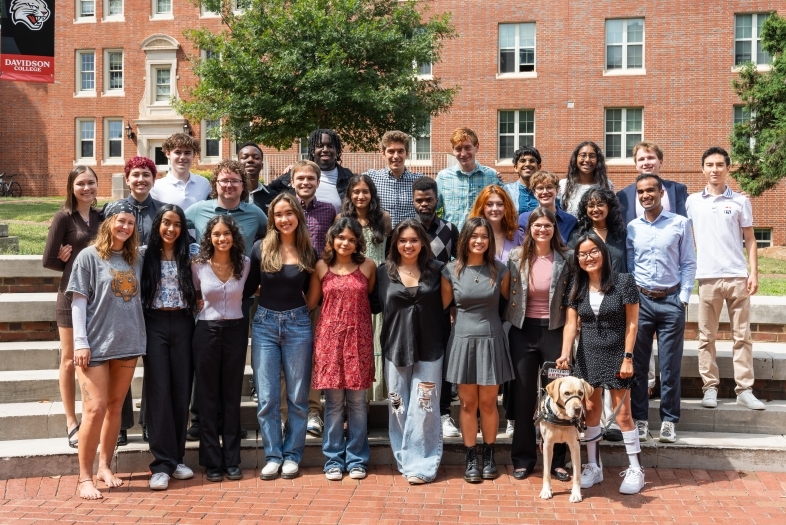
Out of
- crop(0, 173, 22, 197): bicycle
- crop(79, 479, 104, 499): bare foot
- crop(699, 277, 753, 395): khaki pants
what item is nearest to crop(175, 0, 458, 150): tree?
crop(0, 173, 22, 197): bicycle

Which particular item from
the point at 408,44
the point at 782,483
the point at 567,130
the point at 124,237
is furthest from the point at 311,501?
the point at 567,130

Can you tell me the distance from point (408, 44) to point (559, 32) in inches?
332

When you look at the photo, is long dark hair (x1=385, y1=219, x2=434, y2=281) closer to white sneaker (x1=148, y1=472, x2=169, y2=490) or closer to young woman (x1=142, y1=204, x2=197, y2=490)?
young woman (x1=142, y1=204, x2=197, y2=490)

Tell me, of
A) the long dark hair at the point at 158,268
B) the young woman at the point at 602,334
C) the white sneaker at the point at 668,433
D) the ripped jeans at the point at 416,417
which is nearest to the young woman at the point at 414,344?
the ripped jeans at the point at 416,417

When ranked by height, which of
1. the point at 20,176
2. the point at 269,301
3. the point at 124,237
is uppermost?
the point at 20,176

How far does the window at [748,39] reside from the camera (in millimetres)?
28172

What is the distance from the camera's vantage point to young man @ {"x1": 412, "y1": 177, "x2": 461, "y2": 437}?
6.62 meters

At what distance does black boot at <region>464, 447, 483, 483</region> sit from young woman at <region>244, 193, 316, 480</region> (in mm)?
1268

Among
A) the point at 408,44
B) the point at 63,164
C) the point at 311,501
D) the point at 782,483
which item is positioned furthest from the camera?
the point at 63,164

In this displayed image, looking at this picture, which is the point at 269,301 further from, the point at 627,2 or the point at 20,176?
the point at 20,176

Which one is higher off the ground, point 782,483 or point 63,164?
point 63,164

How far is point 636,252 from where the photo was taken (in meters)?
6.54

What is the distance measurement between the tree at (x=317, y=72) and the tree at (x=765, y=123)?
8.24 metres

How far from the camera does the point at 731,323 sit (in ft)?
23.0
